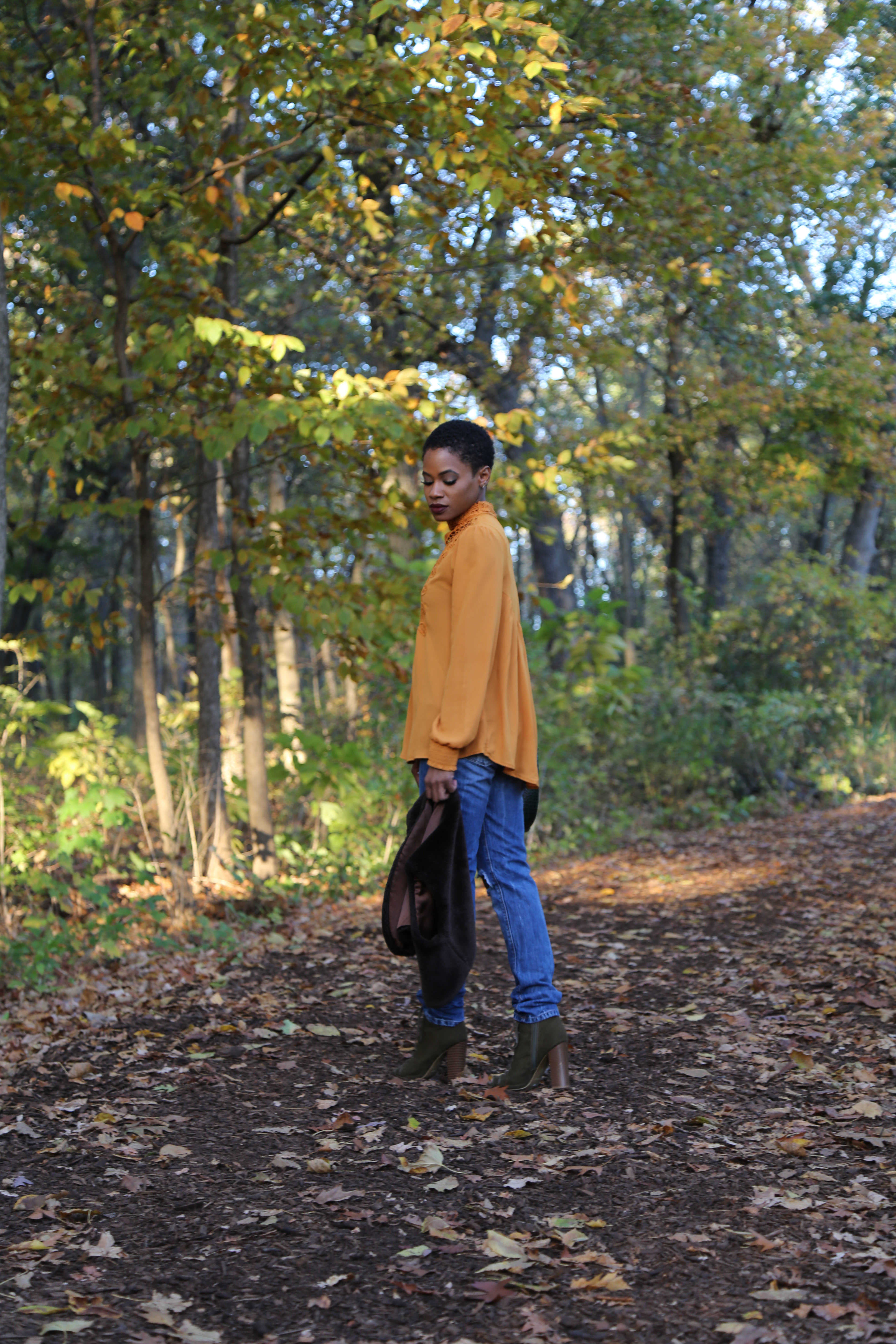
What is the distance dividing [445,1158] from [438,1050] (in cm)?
65

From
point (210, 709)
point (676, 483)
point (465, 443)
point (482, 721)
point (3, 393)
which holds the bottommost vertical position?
point (482, 721)

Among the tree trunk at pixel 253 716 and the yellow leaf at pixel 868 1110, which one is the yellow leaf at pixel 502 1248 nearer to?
the yellow leaf at pixel 868 1110

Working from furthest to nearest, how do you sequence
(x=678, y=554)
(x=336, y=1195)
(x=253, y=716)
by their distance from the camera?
(x=678, y=554) → (x=253, y=716) → (x=336, y=1195)

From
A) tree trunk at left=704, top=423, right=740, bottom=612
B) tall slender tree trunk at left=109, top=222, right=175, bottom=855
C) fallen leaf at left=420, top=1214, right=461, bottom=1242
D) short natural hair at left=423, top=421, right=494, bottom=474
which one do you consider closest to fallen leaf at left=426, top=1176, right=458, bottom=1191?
fallen leaf at left=420, top=1214, right=461, bottom=1242

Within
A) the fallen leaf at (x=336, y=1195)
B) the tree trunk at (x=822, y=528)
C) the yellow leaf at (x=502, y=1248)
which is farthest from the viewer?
the tree trunk at (x=822, y=528)

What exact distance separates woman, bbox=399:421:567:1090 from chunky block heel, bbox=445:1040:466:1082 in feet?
0.06

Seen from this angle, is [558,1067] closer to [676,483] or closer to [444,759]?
[444,759]

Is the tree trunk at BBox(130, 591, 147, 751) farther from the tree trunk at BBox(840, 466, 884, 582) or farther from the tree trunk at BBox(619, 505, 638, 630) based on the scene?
the tree trunk at BBox(619, 505, 638, 630)

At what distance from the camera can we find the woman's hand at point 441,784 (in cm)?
370

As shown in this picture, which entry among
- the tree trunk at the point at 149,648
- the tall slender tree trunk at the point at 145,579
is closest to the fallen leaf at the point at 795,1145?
the tall slender tree trunk at the point at 145,579

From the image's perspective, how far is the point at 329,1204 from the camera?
10.2 ft

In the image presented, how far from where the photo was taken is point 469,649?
12.1 feet

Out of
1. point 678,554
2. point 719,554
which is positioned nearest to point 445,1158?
point 678,554

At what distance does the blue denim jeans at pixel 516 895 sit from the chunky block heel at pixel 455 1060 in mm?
176
